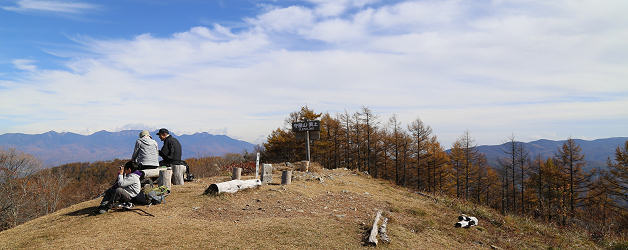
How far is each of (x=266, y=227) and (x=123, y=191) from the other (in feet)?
13.4

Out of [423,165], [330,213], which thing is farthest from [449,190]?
[330,213]

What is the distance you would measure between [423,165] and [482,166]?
41.6 feet

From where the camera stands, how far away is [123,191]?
830 cm

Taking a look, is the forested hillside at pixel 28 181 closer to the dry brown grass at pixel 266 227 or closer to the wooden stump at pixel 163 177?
the wooden stump at pixel 163 177

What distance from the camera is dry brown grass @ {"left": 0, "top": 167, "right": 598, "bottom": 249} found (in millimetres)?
6750

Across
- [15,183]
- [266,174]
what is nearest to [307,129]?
[266,174]

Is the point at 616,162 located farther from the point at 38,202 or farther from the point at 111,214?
the point at 38,202

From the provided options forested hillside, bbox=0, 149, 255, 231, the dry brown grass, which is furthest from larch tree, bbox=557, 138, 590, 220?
forested hillside, bbox=0, 149, 255, 231

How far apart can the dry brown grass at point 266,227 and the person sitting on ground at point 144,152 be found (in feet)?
4.59

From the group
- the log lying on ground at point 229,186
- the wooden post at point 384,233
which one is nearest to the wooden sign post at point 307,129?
the log lying on ground at point 229,186

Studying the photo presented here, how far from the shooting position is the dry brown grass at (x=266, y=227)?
22.1 ft

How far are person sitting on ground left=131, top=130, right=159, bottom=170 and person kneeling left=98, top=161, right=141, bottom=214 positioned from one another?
1186mm

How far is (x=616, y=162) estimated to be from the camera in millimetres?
35750

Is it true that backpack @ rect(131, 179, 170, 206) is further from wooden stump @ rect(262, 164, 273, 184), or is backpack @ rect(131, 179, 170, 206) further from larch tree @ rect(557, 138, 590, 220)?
larch tree @ rect(557, 138, 590, 220)
